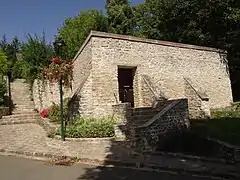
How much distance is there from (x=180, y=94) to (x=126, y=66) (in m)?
3.96

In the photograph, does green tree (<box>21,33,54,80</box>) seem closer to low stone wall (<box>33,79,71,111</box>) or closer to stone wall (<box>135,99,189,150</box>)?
low stone wall (<box>33,79,71,111</box>)

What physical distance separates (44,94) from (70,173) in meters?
12.3

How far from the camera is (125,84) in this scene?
1855cm

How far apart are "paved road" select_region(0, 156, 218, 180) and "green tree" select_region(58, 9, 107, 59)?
60.0 ft

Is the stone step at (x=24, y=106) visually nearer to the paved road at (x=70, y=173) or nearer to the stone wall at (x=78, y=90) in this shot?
the stone wall at (x=78, y=90)

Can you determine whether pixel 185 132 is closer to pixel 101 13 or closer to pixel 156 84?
pixel 156 84

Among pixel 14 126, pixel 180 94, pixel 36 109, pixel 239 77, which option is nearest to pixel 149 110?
pixel 180 94

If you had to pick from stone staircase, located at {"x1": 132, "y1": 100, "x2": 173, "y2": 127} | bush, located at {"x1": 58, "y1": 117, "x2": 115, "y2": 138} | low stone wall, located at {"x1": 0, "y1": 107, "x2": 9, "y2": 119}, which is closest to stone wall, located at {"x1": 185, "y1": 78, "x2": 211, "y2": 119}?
stone staircase, located at {"x1": 132, "y1": 100, "x2": 173, "y2": 127}

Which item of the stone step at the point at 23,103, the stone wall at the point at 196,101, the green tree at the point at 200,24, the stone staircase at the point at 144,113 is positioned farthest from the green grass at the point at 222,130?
the stone step at the point at 23,103

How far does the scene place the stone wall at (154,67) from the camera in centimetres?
1495

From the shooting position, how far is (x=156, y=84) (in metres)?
16.9

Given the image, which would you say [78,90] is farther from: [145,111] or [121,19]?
[121,19]

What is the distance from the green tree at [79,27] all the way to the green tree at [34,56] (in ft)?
13.7

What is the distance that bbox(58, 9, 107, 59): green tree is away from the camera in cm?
2858
